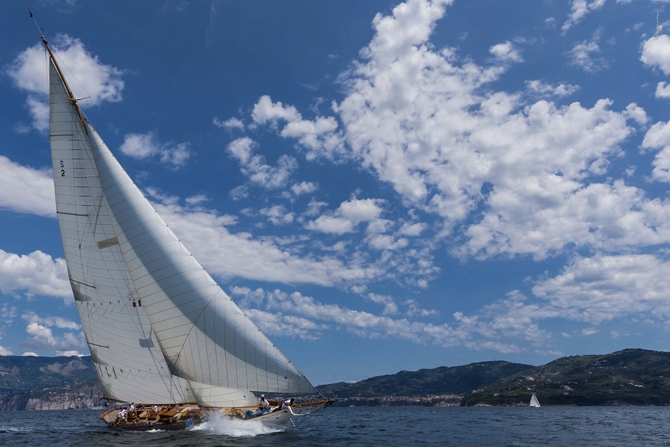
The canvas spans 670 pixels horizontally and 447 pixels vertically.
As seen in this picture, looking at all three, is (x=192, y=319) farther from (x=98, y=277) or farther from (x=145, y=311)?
(x=98, y=277)

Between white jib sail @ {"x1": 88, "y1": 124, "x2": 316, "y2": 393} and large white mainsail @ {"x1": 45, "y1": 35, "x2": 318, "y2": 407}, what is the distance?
75 millimetres

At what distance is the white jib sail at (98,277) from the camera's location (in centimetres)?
3731

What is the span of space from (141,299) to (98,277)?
591 cm

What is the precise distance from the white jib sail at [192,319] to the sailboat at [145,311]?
0.25 feet

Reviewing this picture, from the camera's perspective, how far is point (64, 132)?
1467 inches

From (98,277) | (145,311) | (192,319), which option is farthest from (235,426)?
(98,277)

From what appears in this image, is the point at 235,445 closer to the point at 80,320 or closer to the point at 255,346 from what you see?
the point at 255,346

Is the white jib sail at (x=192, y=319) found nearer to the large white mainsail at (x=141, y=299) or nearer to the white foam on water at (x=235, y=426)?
the large white mainsail at (x=141, y=299)

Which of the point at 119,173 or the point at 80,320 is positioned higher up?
the point at 119,173

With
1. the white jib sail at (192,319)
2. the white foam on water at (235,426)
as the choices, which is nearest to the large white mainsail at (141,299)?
the white jib sail at (192,319)

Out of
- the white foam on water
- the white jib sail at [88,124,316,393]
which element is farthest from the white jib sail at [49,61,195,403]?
the white foam on water

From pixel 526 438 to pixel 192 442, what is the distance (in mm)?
30661

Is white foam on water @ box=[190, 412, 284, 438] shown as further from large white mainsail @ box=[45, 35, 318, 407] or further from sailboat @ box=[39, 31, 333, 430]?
large white mainsail @ box=[45, 35, 318, 407]

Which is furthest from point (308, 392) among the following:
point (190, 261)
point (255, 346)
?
point (190, 261)
